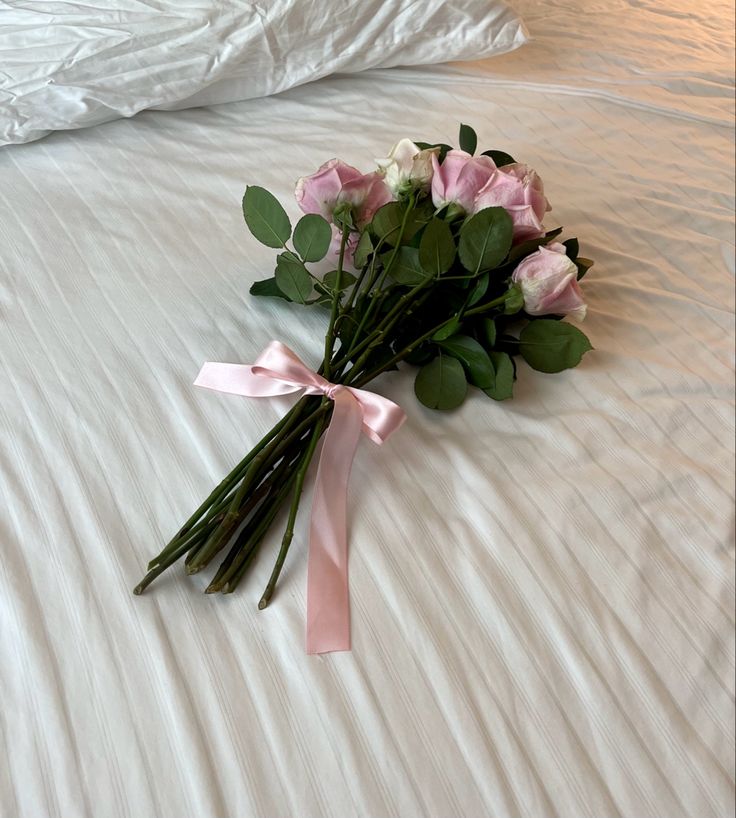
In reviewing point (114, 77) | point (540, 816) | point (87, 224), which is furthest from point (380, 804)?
point (114, 77)

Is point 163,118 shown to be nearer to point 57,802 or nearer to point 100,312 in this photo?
point 100,312

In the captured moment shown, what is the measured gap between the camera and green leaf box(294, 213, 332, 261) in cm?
66

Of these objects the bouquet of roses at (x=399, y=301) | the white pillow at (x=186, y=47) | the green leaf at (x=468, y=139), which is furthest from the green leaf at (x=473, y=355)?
the white pillow at (x=186, y=47)

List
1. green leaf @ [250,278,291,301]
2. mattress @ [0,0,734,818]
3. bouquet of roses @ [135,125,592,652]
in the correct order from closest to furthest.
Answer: mattress @ [0,0,734,818] → bouquet of roses @ [135,125,592,652] → green leaf @ [250,278,291,301]

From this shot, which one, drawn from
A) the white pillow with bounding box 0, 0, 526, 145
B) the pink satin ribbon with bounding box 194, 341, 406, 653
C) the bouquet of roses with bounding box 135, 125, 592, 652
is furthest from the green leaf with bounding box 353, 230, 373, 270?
the white pillow with bounding box 0, 0, 526, 145

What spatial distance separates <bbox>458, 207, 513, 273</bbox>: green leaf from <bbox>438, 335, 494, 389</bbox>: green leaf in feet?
0.20

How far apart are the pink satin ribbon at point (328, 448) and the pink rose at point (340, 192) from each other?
0.43ft

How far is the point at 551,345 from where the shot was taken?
68 cm

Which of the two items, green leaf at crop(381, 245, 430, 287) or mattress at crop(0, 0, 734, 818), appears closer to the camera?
mattress at crop(0, 0, 734, 818)

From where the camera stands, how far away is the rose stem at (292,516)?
53 cm

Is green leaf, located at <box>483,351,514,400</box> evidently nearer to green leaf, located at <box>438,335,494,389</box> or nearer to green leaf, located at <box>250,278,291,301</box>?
green leaf, located at <box>438,335,494,389</box>

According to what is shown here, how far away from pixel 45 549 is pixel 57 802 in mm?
159

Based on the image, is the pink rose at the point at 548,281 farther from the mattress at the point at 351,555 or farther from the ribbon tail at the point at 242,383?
the ribbon tail at the point at 242,383

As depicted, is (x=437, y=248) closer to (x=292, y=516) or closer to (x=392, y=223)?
(x=392, y=223)
